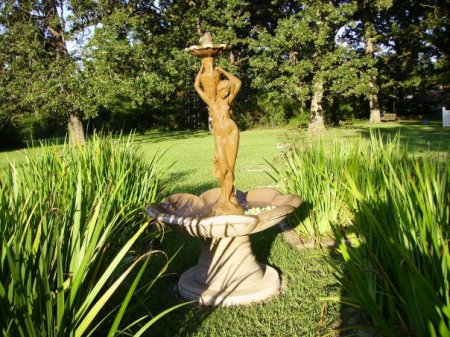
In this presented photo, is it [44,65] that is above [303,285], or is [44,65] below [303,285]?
above

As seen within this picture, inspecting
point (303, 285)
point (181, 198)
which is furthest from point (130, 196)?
point (303, 285)

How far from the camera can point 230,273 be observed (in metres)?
3.85

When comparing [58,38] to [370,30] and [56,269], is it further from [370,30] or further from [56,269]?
[56,269]

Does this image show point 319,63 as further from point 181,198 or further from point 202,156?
point 181,198

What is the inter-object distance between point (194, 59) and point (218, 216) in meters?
20.0

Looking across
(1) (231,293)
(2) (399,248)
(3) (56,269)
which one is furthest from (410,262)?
(1) (231,293)

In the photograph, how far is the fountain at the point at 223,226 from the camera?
3354mm

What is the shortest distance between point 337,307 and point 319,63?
768 inches

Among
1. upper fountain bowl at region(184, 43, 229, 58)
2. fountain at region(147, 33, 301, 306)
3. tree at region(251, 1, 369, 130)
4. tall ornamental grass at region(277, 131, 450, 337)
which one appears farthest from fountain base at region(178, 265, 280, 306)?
tree at region(251, 1, 369, 130)

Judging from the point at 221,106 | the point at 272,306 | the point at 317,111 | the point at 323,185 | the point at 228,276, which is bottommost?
the point at 272,306

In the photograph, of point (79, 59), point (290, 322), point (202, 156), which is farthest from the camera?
point (79, 59)

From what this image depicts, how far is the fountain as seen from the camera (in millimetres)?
3354

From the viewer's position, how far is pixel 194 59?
22141 millimetres

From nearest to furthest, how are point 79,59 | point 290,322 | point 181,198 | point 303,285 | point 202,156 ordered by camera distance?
point 290,322 < point 303,285 < point 181,198 < point 202,156 < point 79,59
